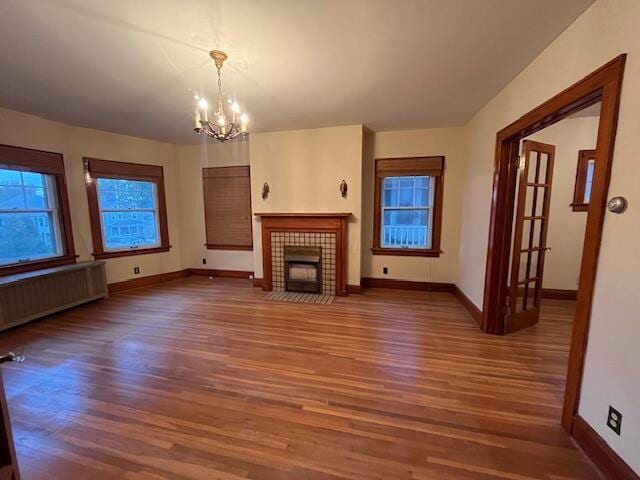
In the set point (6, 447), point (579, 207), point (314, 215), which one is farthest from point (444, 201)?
point (6, 447)

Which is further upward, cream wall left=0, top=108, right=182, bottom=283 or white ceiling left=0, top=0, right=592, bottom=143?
white ceiling left=0, top=0, right=592, bottom=143

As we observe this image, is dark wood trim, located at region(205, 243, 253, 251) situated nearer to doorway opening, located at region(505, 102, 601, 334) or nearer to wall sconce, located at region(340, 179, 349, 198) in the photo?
wall sconce, located at region(340, 179, 349, 198)

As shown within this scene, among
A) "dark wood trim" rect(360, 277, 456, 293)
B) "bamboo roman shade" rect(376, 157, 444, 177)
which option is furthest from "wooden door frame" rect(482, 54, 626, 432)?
"dark wood trim" rect(360, 277, 456, 293)

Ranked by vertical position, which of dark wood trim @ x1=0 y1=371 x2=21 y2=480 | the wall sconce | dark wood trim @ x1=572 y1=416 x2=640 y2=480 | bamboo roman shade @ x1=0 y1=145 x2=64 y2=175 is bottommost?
dark wood trim @ x1=572 y1=416 x2=640 y2=480

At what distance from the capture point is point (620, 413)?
1.36m

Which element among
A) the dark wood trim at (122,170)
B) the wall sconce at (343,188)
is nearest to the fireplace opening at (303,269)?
the wall sconce at (343,188)

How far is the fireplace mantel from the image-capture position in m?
4.16

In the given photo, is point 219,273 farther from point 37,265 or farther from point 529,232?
point 529,232

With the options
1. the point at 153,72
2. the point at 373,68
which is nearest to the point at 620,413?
the point at 373,68

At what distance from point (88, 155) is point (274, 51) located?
3691 mm

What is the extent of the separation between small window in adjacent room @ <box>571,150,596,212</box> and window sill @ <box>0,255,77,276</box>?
699 centimetres

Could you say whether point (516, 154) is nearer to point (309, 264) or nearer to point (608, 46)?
point (608, 46)

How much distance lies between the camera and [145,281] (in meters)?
4.86

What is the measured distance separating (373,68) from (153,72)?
1839mm
